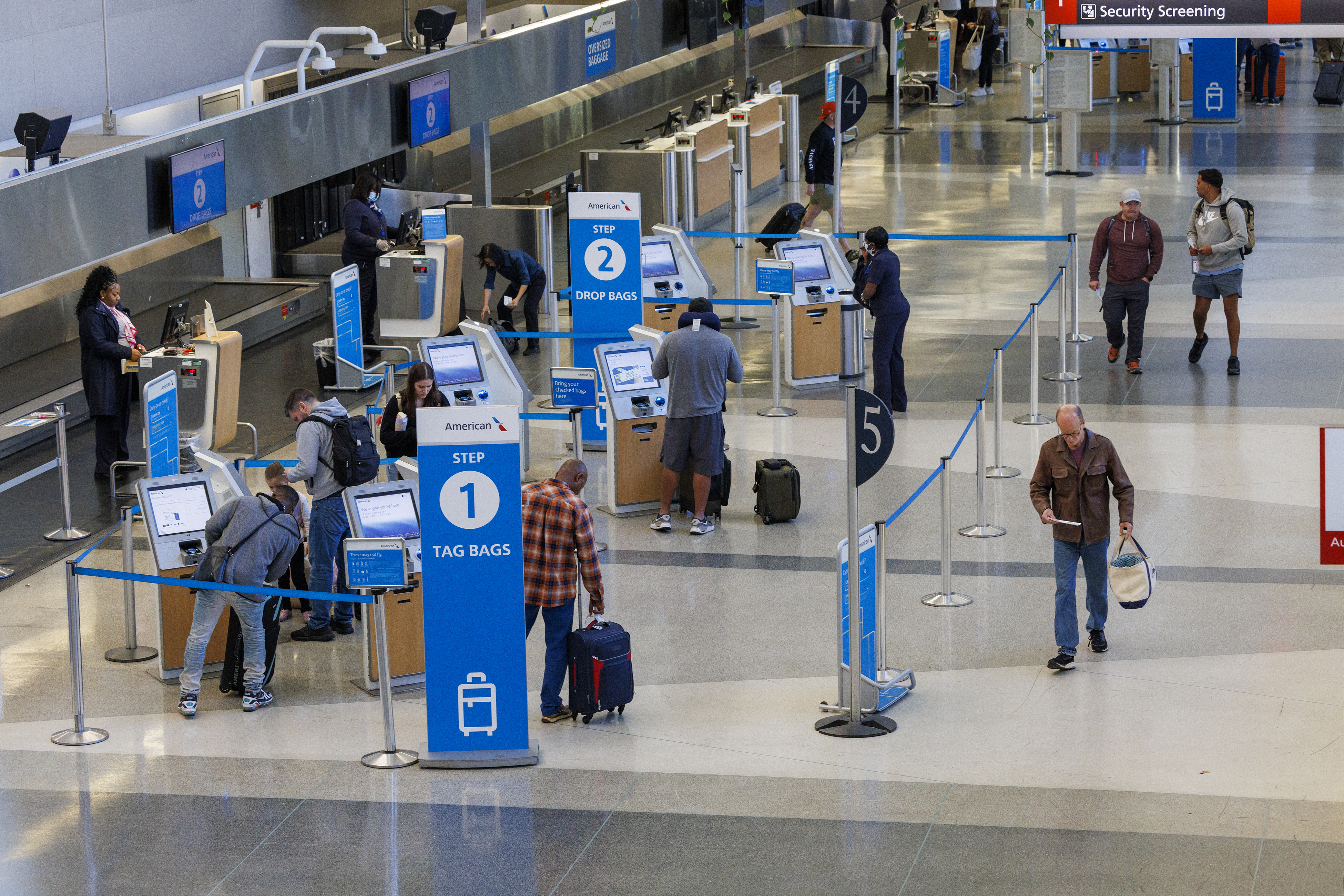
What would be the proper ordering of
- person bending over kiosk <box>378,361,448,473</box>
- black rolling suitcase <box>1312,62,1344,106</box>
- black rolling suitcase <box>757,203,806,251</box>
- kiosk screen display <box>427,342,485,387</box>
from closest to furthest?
person bending over kiosk <box>378,361,448,473</box> → kiosk screen display <box>427,342,485,387</box> → black rolling suitcase <box>757,203,806,251</box> → black rolling suitcase <box>1312,62,1344,106</box>

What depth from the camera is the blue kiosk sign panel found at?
1378 cm

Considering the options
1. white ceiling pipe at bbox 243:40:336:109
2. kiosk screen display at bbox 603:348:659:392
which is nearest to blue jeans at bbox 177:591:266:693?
kiosk screen display at bbox 603:348:659:392

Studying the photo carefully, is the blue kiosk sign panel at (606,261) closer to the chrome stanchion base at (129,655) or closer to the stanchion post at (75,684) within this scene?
the chrome stanchion base at (129,655)

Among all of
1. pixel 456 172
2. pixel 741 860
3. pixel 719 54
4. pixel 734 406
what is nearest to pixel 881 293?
pixel 734 406

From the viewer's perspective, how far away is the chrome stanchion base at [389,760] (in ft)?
26.0

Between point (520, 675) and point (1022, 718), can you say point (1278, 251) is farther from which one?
point (520, 675)

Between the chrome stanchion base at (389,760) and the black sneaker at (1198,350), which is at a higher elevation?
the black sneaker at (1198,350)

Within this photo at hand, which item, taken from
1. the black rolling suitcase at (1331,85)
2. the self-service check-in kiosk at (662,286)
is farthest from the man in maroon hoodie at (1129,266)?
the black rolling suitcase at (1331,85)

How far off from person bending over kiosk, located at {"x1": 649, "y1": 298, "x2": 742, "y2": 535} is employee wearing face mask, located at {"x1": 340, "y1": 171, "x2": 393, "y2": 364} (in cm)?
594

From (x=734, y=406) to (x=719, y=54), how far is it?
848 inches

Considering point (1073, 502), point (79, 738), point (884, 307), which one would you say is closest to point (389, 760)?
point (79, 738)

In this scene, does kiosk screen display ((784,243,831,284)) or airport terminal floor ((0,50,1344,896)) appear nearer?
airport terminal floor ((0,50,1344,896))

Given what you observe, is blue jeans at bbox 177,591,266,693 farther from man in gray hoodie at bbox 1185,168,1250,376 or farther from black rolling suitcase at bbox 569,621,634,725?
man in gray hoodie at bbox 1185,168,1250,376

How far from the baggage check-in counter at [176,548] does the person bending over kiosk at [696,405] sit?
327 cm
